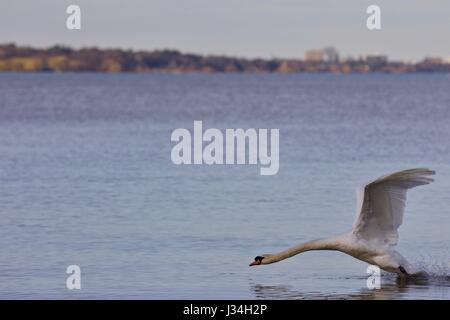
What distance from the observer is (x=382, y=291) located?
21.1 m

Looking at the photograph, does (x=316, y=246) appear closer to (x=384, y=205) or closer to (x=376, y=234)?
(x=376, y=234)

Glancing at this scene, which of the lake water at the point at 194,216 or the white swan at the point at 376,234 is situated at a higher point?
the white swan at the point at 376,234

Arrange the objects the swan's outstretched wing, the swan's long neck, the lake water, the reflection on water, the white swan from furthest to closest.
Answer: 1. the lake water
2. the reflection on water
3. the swan's long neck
4. the white swan
5. the swan's outstretched wing

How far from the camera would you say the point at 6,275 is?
73.3 feet

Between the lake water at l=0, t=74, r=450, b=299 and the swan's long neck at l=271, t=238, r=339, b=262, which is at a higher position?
the swan's long neck at l=271, t=238, r=339, b=262

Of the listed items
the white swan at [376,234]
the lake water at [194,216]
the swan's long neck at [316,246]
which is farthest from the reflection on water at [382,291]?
the swan's long neck at [316,246]

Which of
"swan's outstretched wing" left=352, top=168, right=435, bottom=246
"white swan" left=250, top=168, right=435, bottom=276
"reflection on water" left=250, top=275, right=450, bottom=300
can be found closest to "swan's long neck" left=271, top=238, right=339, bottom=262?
"white swan" left=250, top=168, right=435, bottom=276

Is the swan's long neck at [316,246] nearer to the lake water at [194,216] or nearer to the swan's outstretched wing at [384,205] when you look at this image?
the swan's outstretched wing at [384,205]

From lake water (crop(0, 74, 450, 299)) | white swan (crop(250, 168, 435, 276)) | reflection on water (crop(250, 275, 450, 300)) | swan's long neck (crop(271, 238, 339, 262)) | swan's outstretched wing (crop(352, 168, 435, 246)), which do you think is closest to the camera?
swan's outstretched wing (crop(352, 168, 435, 246))

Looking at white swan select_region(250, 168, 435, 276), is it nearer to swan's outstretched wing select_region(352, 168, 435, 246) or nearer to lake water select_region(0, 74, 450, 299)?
swan's outstretched wing select_region(352, 168, 435, 246)

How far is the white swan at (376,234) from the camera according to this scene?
20391 millimetres

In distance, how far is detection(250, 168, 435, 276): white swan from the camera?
20391 mm

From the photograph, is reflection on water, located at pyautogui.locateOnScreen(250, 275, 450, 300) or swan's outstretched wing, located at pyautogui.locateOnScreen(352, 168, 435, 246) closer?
swan's outstretched wing, located at pyautogui.locateOnScreen(352, 168, 435, 246)
